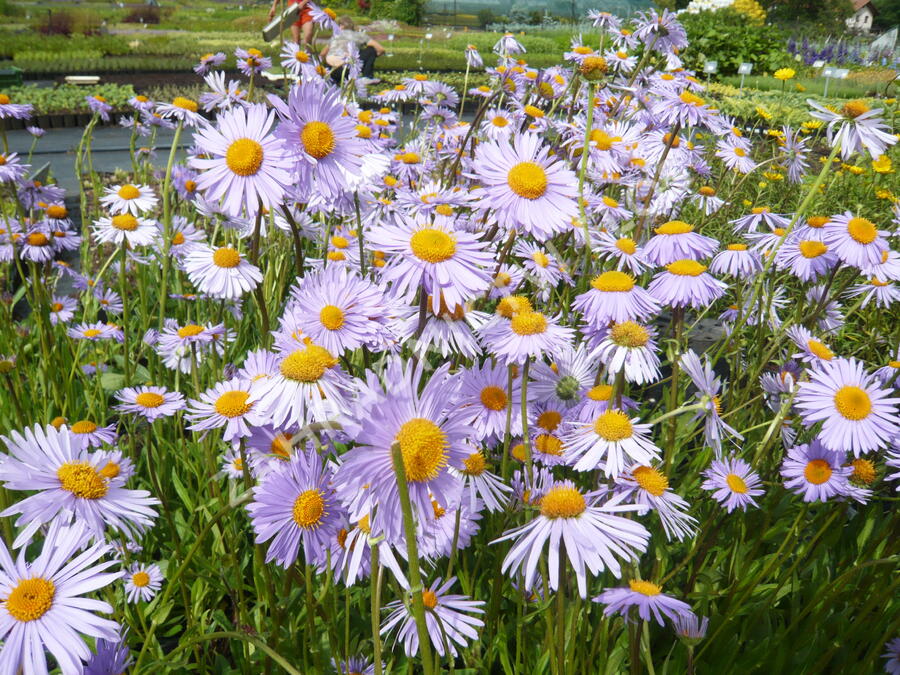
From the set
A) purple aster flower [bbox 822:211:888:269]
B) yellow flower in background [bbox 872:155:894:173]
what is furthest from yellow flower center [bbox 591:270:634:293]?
yellow flower in background [bbox 872:155:894:173]

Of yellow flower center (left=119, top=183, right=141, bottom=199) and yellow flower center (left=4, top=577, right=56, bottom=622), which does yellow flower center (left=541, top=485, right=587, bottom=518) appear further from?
yellow flower center (left=119, top=183, right=141, bottom=199)

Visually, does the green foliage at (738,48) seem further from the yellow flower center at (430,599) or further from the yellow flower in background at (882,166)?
the yellow flower center at (430,599)

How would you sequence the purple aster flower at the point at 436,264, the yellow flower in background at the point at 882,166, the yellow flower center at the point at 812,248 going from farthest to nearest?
the yellow flower in background at the point at 882,166 → the yellow flower center at the point at 812,248 → the purple aster flower at the point at 436,264

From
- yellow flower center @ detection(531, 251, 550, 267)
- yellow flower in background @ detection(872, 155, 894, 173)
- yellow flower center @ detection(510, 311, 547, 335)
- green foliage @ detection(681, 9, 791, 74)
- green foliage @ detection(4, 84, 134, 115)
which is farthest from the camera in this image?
green foliage @ detection(681, 9, 791, 74)

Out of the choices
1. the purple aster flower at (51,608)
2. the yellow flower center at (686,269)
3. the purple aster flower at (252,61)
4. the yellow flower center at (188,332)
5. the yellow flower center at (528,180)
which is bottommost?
the yellow flower center at (188,332)

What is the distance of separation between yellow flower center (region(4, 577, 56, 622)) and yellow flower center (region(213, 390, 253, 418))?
20.8 inches

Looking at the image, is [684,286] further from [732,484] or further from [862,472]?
[862,472]

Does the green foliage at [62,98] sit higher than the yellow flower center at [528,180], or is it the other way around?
the yellow flower center at [528,180]

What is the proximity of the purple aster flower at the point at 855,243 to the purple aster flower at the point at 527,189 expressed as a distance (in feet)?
3.21

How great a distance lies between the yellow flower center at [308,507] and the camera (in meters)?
0.99

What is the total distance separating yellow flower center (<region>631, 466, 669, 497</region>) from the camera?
1130mm

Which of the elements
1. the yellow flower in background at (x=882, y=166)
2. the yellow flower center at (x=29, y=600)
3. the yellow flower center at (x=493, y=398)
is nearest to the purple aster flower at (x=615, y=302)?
the yellow flower center at (x=493, y=398)

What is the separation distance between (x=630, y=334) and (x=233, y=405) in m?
0.76

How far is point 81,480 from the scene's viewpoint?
0.99 m
